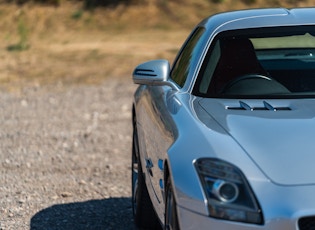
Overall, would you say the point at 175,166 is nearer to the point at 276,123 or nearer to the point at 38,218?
the point at 276,123

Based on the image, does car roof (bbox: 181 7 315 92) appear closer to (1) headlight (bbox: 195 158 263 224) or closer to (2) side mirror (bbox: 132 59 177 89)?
(2) side mirror (bbox: 132 59 177 89)

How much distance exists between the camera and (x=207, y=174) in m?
4.42

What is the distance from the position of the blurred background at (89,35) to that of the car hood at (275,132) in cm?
1215

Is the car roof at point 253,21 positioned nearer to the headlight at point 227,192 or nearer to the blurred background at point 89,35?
the headlight at point 227,192

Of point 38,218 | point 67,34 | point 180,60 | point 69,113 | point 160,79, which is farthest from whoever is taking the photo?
point 67,34

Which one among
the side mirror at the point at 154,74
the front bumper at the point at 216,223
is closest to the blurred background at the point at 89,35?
the side mirror at the point at 154,74

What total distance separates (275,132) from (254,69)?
1417 mm

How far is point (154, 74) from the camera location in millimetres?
6230

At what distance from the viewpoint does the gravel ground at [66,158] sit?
24.4ft

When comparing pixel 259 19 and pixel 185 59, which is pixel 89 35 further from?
pixel 259 19

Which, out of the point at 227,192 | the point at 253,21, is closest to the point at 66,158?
the point at 253,21

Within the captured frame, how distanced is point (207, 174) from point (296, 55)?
7.46 ft

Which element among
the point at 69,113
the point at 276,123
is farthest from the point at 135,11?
the point at 276,123

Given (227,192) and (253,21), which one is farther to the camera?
(253,21)
